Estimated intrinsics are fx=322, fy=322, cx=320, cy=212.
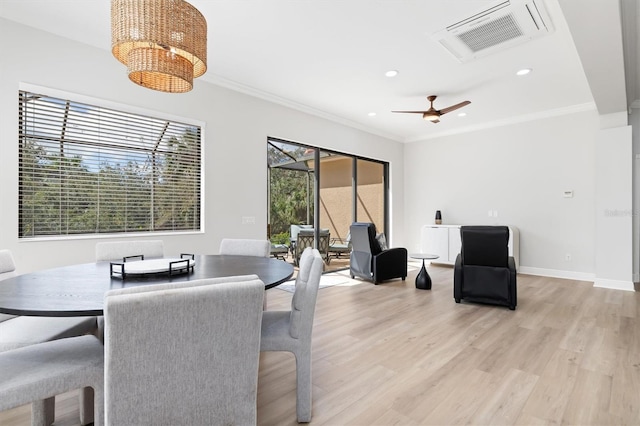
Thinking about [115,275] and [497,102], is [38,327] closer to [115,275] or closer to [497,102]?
[115,275]

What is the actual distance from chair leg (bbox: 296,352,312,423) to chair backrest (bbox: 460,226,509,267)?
9.55 feet

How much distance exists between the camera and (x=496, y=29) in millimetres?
3146

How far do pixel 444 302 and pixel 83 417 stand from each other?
12.3ft

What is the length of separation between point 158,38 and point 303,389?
2.06 meters

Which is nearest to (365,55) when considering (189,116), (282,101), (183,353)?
(282,101)

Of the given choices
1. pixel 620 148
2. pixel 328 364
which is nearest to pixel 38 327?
pixel 328 364

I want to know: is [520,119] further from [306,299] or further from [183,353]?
[183,353]

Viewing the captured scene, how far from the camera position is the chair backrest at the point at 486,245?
377 centimetres

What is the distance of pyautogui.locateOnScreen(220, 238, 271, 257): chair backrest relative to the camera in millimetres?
2990

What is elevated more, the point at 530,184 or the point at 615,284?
the point at 530,184

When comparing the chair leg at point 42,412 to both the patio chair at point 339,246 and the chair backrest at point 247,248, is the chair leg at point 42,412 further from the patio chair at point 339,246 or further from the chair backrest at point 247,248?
the patio chair at point 339,246

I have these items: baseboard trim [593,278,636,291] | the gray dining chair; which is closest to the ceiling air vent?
the gray dining chair

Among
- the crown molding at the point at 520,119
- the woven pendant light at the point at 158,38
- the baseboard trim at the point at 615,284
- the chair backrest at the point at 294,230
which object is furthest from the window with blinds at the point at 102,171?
the baseboard trim at the point at 615,284

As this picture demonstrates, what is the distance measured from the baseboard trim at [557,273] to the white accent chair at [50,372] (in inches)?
261
